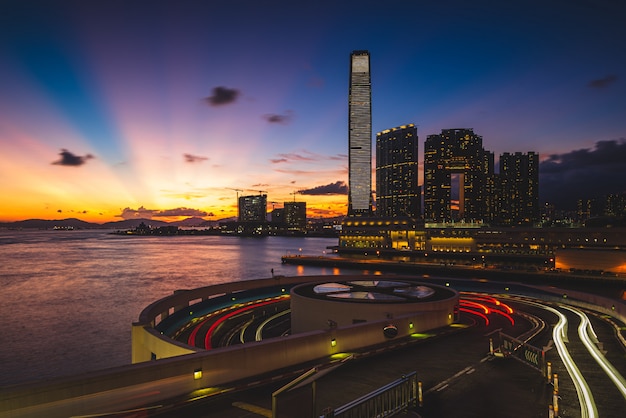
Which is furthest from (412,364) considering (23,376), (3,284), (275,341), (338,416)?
(3,284)

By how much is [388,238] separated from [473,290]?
11600cm

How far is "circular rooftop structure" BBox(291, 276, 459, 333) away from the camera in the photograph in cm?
2481

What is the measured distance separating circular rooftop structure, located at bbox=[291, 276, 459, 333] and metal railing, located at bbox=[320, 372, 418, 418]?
10.7 meters

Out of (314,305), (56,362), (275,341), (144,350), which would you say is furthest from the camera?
(56,362)

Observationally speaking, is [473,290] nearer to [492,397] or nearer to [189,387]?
[492,397]

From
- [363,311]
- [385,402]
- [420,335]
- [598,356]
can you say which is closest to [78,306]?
[363,311]

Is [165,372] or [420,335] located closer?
[165,372]

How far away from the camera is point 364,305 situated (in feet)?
82.2

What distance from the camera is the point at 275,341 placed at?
14602 mm

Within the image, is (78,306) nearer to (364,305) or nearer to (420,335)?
(364,305)

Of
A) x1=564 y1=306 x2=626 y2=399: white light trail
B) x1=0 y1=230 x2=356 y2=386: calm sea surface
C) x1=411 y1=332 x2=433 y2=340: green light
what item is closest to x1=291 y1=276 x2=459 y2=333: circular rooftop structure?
x1=411 y1=332 x2=433 y2=340: green light

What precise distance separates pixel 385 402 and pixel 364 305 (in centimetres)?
1440

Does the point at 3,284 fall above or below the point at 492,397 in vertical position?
below

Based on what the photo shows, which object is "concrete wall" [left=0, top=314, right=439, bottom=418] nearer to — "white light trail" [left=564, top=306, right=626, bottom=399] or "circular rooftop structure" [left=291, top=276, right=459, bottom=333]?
"circular rooftop structure" [left=291, top=276, right=459, bottom=333]
